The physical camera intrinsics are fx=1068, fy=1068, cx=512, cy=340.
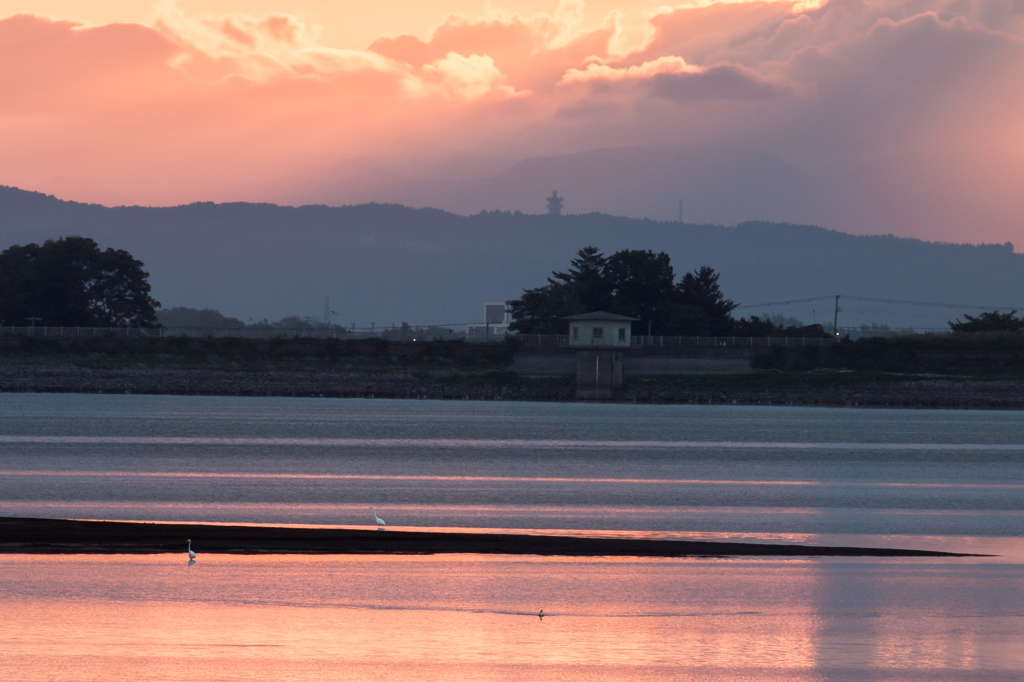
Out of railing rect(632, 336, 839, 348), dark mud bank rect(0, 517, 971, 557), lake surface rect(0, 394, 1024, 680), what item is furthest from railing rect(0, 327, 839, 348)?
dark mud bank rect(0, 517, 971, 557)

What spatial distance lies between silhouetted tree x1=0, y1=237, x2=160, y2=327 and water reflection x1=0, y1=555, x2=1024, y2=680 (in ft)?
460

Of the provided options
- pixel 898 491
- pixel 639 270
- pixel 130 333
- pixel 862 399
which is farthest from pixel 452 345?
pixel 898 491

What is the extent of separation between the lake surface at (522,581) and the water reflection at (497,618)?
0.06 m

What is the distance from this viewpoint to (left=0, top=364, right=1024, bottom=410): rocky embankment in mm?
136750

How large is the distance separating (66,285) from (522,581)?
477 feet

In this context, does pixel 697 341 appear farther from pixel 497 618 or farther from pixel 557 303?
pixel 497 618

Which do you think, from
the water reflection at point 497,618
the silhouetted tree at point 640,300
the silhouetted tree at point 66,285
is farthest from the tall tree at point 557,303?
the water reflection at point 497,618

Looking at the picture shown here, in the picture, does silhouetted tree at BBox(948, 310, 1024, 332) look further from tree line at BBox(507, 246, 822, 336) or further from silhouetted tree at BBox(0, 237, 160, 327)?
silhouetted tree at BBox(0, 237, 160, 327)

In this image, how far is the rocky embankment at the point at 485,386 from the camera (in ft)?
449

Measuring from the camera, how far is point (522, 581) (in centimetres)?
2120

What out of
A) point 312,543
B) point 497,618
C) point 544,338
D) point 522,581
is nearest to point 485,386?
point 544,338

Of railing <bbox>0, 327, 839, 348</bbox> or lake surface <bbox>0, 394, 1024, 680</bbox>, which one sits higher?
railing <bbox>0, 327, 839, 348</bbox>

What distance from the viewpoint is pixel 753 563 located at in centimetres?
2400

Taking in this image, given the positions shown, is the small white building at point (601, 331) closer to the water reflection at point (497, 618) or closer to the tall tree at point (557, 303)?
the tall tree at point (557, 303)
